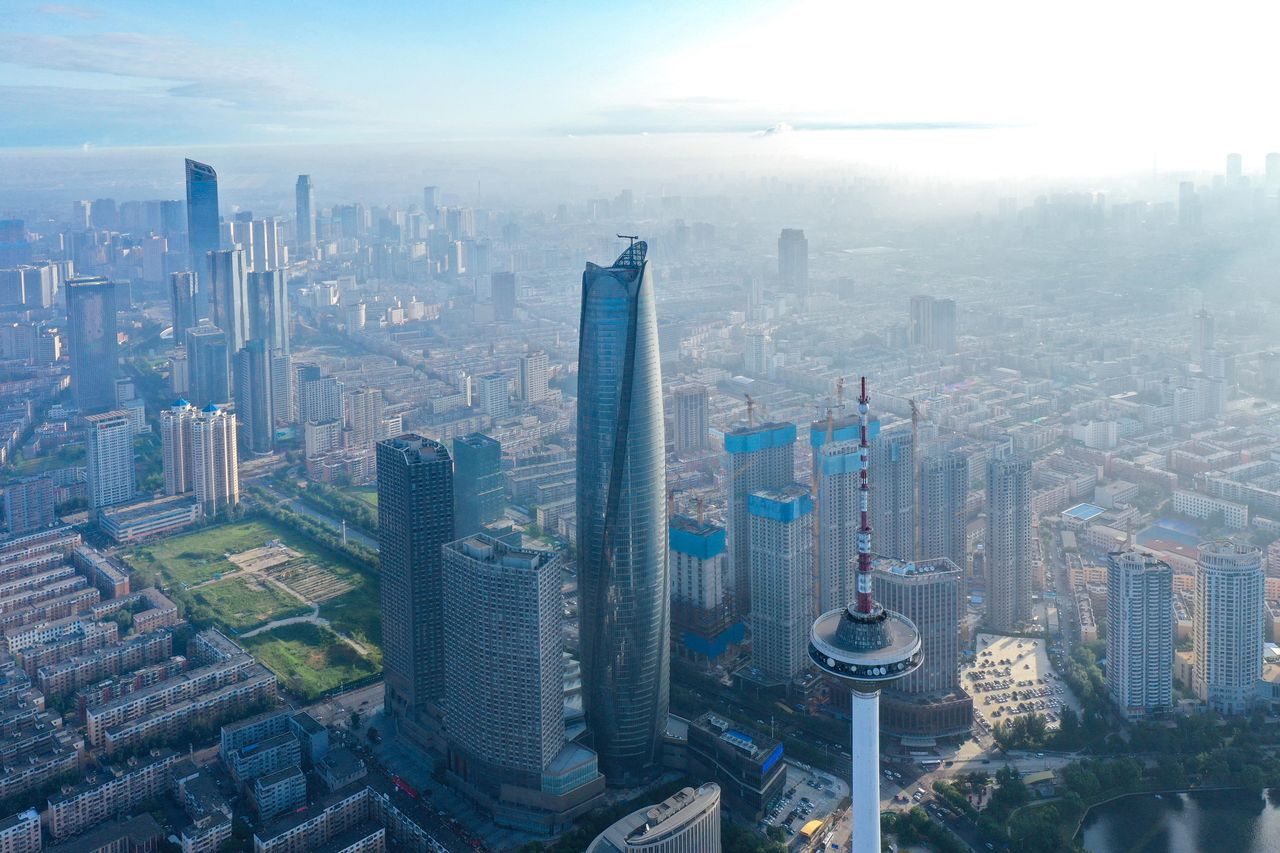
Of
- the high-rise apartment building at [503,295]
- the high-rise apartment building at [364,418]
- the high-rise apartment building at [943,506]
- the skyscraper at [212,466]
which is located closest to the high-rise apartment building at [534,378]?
the high-rise apartment building at [364,418]

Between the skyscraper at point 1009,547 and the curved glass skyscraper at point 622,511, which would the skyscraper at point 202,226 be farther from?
the skyscraper at point 1009,547

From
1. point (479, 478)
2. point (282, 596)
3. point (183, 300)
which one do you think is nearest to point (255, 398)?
point (183, 300)

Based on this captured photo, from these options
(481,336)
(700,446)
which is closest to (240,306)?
(481,336)

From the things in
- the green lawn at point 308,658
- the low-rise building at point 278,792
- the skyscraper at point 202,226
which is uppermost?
the skyscraper at point 202,226

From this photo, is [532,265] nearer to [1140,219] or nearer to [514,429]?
[514,429]

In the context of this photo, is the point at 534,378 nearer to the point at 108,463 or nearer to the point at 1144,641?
the point at 108,463

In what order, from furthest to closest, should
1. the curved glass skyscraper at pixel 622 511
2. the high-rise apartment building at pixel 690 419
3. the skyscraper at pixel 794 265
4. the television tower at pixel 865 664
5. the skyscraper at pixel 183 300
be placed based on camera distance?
the skyscraper at pixel 183 300 → the skyscraper at pixel 794 265 → the high-rise apartment building at pixel 690 419 → the curved glass skyscraper at pixel 622 511 → the television tower at pixel 865 664
